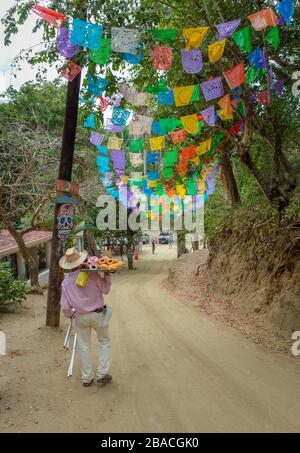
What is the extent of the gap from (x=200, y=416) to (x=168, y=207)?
73.9ft

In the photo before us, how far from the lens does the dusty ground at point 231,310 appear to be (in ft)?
25.5

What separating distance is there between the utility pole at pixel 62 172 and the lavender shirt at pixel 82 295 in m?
2.80

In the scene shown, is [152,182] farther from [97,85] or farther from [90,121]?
[97,85]

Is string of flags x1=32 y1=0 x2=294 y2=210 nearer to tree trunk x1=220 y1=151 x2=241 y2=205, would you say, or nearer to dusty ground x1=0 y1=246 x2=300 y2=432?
tree trunk x1=220 y1=151 x2=241 y2=205

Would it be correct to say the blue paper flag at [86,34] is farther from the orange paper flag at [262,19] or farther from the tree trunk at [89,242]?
the tree trunk at [89,242]

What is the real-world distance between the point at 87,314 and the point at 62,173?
12.5ft

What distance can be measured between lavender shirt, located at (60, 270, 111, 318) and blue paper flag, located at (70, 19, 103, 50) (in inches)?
150

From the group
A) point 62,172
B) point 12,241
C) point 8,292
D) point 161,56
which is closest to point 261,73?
point 161,56

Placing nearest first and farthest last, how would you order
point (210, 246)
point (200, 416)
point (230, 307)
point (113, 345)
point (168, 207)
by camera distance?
1. point (200, 416)
2. point (113, 345)
3. point (230, 307)
4. point (210, 246)
5. point (168, 207)

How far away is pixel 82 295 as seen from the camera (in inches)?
208

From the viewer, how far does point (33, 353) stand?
6723mm

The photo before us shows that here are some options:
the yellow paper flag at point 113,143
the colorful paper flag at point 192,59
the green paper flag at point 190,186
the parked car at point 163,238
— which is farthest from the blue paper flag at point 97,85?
the parked car at point 163,238

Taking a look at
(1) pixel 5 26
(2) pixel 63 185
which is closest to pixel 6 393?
(2) pixel 63 185

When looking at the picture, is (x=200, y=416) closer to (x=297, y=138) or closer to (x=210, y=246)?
(x=297, y=138)
